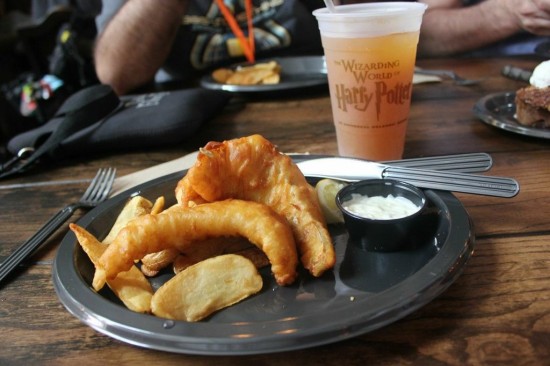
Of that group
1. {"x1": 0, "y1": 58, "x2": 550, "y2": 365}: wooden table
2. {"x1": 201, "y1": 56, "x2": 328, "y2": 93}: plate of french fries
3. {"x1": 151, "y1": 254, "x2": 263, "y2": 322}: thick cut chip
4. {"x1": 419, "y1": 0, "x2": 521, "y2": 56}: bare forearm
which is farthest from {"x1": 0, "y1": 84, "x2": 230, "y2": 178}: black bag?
{"x1": 419, "y1": 0, "x2": 521, "y2": 56}: bare forearm

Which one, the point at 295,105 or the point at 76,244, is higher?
the point at 76,244

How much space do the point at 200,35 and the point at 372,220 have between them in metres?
1.90

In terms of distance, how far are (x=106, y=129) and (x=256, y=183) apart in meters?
0.76

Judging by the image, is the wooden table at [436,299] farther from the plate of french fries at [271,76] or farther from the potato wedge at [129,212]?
the plate of french fries at [271,76]

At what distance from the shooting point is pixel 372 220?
29.6 inches

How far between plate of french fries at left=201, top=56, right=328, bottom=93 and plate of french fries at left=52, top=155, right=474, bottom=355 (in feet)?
3.25

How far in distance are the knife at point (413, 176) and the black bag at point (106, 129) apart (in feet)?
1.74

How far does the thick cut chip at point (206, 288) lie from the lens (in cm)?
66

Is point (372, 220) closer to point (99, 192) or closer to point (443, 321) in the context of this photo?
point (443, 321)

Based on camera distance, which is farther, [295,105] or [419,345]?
[295,105]

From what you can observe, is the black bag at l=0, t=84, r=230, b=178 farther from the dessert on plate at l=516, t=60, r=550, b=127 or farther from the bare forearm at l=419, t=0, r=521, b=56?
the bare forearm at l=419, t=0, r=521, b=56

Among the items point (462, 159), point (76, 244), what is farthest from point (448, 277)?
point (76, 244)

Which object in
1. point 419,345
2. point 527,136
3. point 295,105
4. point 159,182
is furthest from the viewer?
point 295,105

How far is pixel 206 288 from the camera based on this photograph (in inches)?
26.9
